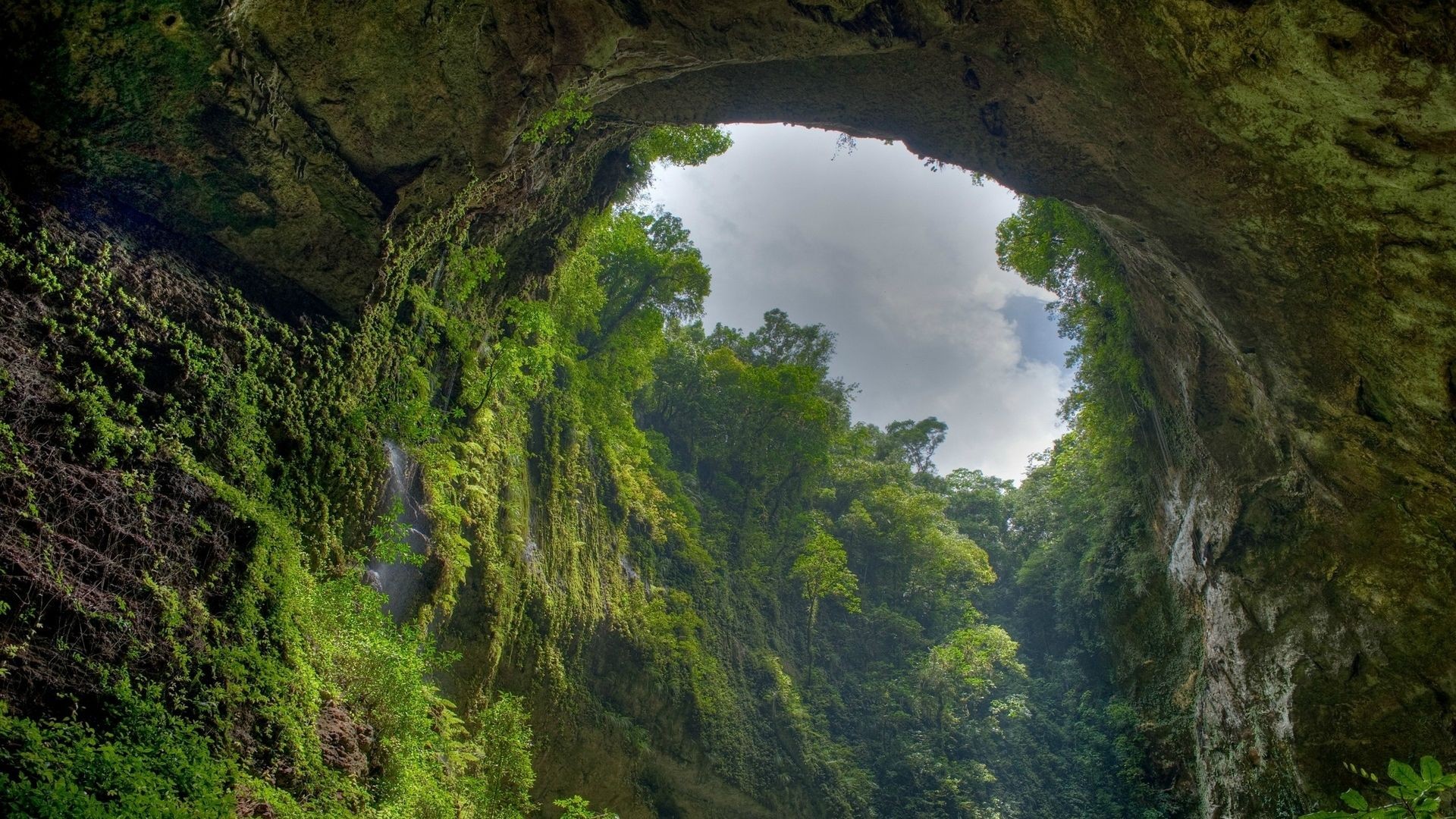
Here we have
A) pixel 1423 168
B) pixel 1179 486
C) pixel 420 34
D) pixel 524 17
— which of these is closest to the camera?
pixel 1423 168

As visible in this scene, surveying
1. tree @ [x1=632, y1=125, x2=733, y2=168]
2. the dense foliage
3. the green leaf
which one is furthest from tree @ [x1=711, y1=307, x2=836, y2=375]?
the green leaf

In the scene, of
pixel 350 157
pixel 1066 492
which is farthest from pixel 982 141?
pixel 1066 492

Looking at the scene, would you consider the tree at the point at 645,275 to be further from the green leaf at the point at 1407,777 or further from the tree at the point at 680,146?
the green leaf at the point at 1407,777

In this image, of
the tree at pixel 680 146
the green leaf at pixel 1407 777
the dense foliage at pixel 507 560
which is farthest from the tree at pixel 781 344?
the green leaf at pixel 1407 777

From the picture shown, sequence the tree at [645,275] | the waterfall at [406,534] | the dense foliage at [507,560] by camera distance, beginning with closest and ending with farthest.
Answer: the dense foliage at [507,560]
the waterfall at [406,534]
the tree at [645,275]

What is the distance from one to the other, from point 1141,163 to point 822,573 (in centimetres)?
1694

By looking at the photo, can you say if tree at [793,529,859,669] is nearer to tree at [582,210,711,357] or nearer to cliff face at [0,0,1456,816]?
tree at [582,210,711,357]

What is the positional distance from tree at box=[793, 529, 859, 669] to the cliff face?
11813mm

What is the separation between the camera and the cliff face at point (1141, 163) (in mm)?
6195

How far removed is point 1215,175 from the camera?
852cm

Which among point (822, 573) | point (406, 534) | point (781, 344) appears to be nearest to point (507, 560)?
point (406, 534)

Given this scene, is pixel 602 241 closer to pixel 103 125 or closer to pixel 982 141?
pixel 982 141

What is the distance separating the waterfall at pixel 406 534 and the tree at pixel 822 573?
16.3 m

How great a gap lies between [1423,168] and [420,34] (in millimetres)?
10261
